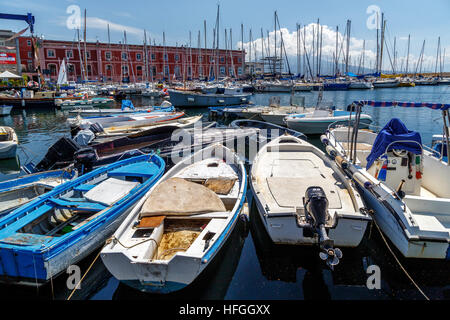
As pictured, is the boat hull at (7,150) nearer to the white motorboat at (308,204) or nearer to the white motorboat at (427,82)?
the white motorboat at (308,204)

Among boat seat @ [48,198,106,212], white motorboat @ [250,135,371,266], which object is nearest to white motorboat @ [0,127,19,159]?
boat seat @ [48,198,106,212]

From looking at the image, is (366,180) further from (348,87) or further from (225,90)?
(348,87)

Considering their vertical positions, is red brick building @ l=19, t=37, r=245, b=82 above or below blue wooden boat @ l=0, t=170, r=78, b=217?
above

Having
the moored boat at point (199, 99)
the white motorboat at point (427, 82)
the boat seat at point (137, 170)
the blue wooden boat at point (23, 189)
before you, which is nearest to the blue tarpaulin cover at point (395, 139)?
the boat seat at point (137, 170)

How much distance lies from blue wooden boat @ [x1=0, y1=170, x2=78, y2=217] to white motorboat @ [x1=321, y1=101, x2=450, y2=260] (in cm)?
881

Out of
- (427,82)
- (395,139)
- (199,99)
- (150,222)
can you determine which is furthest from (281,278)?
(427,82)

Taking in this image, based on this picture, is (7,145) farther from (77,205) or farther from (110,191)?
(77,205)

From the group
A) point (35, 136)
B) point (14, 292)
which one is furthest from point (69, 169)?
point (35, 136)

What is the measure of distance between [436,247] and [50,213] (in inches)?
339

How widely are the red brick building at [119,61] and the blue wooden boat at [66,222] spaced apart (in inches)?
1985

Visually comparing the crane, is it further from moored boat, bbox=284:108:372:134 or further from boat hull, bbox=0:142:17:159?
moored boat, bbox=284:108:372:134

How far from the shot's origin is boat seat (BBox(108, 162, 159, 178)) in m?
9.01

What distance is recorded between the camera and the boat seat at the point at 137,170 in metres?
9.01
